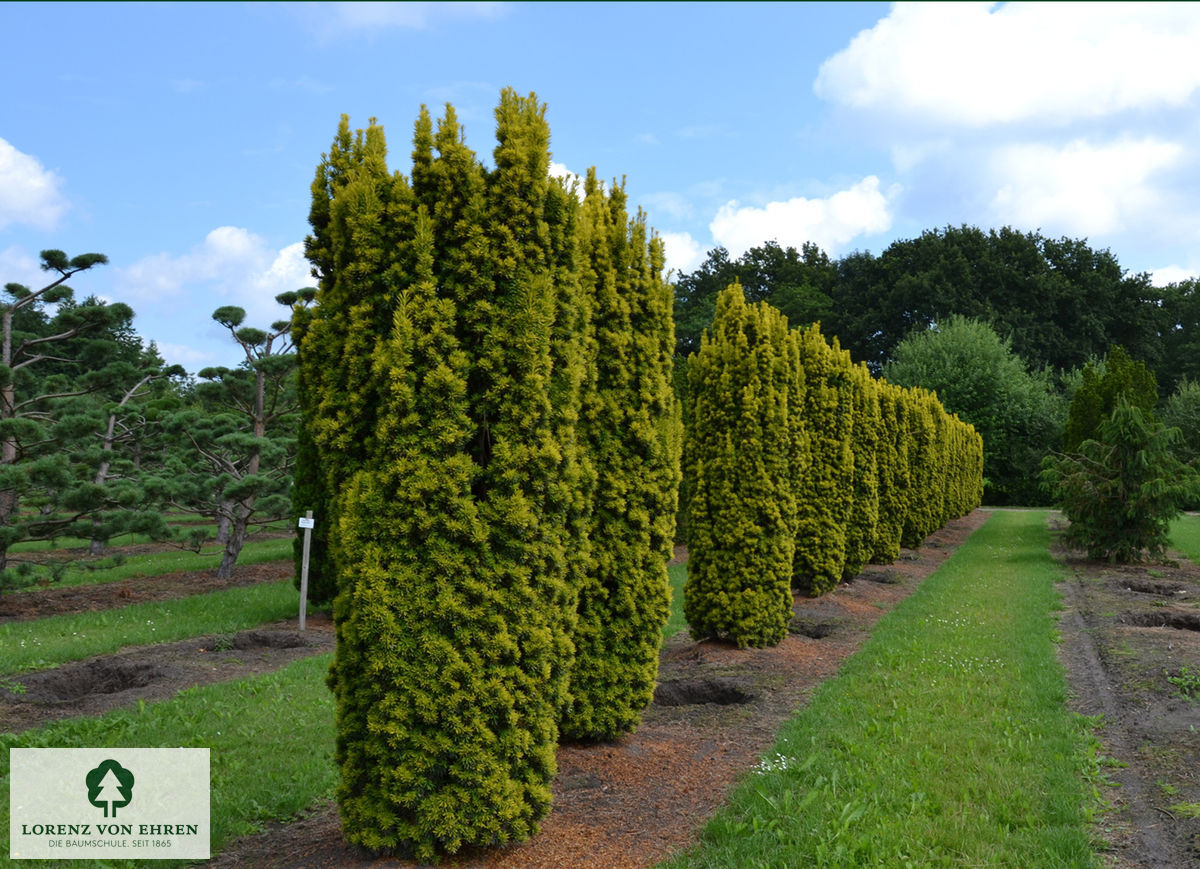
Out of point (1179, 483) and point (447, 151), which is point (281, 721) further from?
point (1179, 483)

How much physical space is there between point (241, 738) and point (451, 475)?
133 inches

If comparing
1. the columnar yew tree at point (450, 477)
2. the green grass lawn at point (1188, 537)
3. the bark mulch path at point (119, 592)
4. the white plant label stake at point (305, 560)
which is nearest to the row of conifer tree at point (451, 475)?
the columnar yew tree at point (450, 477)

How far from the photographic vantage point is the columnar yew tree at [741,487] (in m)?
9.09

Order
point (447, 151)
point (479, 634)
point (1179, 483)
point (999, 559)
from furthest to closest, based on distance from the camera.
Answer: point (999, 559) → point (1179, 483) → point (447, 151) → point (479, 634)

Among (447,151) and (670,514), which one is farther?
(670,514)

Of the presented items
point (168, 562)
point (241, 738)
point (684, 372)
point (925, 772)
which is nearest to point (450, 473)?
point (241, 738)

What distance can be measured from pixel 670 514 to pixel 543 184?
2.91 metres

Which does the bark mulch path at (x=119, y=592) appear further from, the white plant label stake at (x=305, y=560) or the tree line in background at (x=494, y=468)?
the white plant label stake at (x=305, y=560)

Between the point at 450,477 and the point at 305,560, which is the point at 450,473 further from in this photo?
the point at 305,560

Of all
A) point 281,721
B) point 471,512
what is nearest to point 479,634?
point 471,512

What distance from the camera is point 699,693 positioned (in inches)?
293

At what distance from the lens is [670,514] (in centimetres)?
644

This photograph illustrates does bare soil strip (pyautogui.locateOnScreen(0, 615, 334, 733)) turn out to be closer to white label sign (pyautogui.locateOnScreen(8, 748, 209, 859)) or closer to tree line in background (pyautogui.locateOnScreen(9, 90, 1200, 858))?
tree line in background (pyautogui.locateOnScreen(9, 90, 1200, 858))

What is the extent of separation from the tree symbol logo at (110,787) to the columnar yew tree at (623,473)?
2564 millimetres
